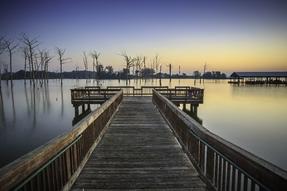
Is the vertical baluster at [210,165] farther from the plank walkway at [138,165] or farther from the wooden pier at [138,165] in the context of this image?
the plank walkway at [138,165]

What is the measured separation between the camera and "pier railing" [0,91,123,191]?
93.7 inches

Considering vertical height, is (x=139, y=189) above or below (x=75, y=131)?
below

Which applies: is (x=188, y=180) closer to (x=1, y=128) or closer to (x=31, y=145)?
(x=31, y=145)

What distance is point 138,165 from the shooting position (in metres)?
5.01

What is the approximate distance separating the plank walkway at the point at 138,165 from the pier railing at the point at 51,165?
0.97 feet

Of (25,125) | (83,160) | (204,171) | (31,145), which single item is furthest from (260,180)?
(25,125)

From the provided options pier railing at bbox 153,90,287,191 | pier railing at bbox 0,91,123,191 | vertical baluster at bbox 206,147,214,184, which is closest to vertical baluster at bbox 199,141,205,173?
pier railing at bbox 153,90,287,191

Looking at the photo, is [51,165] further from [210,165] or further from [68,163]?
[210,165]

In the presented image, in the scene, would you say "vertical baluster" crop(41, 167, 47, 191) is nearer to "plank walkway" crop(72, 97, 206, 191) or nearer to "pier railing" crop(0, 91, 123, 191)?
"pier railing" crop(0, 91, 123, 191)

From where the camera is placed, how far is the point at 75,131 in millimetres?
4316

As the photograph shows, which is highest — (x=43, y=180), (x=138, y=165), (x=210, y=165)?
(x=43, y=180)

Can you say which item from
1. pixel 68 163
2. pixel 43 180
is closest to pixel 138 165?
pixel 68 163

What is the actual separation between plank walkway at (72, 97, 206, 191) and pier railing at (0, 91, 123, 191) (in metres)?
0.30

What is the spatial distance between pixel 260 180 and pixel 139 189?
87.1 inches
